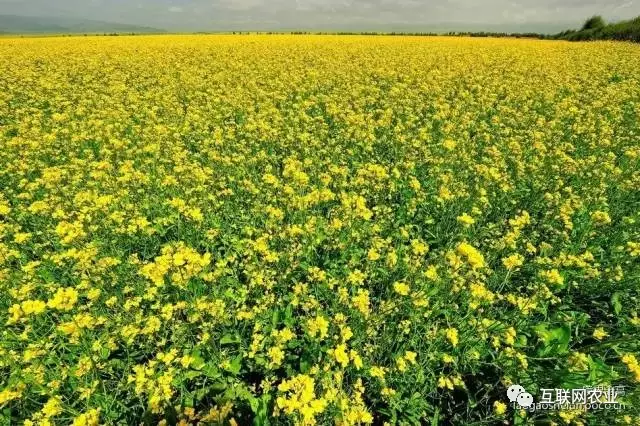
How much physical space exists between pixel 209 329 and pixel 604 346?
4.06 meters

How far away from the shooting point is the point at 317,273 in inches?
161

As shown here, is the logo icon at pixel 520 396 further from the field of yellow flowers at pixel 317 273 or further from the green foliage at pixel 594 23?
the green foliage at pixel 594 23

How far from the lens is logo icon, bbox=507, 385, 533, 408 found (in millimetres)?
3302

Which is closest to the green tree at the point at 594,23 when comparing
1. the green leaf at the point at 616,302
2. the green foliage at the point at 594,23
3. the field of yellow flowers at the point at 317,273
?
the green foliage at the point at 594,23

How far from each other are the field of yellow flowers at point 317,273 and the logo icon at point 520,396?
155mm

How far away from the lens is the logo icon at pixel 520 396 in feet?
10.8

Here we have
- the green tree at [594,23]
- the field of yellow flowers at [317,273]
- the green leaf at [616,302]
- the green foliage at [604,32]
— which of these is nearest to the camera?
the field of yellow flowers at [317,273]

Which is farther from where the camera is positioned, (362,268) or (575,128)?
(575,128)

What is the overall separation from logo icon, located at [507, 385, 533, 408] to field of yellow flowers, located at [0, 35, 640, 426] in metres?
0.15

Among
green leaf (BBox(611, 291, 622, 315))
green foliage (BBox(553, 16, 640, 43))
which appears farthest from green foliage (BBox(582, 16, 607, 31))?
green leaf (BBox(611, 291, 622, 315))

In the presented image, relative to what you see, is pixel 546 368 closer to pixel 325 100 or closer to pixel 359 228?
pixel 359 228

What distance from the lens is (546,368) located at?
3701 mm

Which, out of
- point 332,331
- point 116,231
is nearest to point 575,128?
point 332,331

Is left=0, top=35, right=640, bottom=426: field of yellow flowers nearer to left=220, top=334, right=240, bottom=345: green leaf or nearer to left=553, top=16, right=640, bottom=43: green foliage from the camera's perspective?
left=220, top=334, right=240, bottom=345: green leaf
